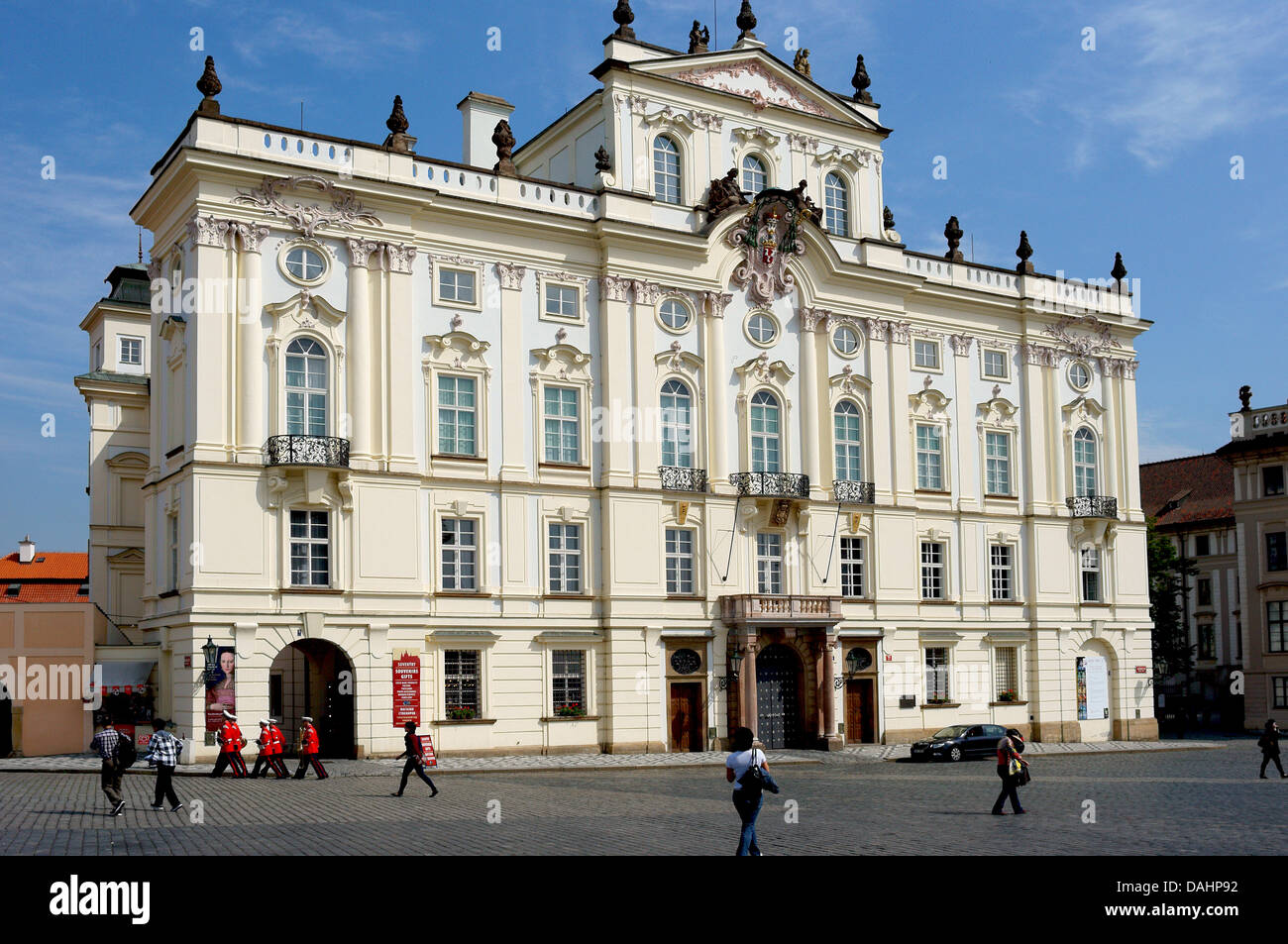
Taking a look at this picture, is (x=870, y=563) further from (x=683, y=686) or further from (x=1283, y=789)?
(x=1283, y=789)

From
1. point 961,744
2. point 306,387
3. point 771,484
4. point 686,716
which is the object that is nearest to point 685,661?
point 686,716

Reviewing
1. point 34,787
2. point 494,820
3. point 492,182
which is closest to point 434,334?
point 492,182

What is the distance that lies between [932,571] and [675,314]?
1386 centimetres

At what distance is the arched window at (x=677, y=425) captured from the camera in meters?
45.1

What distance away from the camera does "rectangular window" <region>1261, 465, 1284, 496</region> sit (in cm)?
6644

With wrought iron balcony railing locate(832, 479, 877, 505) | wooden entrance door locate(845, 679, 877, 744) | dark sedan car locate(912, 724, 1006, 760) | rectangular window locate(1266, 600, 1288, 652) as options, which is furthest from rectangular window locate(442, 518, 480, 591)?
rectangular window locate(1266, 600, 1288, 652)

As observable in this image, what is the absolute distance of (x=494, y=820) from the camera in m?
23.2

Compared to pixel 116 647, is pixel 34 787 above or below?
below

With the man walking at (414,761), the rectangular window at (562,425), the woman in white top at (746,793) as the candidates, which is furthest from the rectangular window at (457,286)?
the woman in white top at (746,793)

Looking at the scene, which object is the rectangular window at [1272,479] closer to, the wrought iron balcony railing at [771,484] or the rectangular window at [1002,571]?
the rectangular window at [1002,571]

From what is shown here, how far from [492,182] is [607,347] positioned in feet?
20.2
